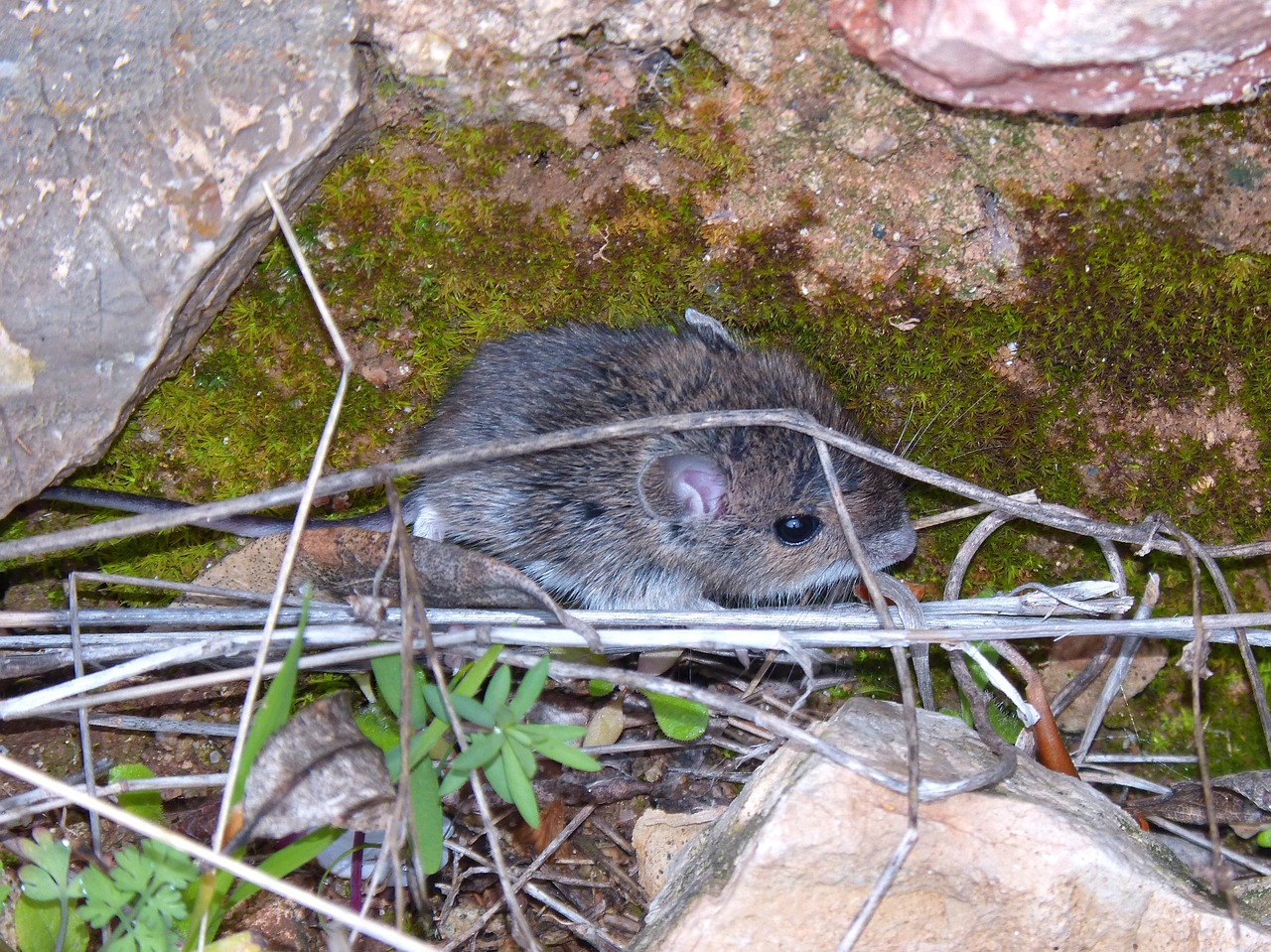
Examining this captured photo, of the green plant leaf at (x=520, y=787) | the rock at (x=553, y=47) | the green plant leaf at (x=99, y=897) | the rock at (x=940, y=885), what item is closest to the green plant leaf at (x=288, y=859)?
the green plant leaf at (x=99, y=897)

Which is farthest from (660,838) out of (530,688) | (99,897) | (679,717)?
(99,897)

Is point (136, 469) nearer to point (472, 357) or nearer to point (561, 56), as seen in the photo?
point (472, 357)

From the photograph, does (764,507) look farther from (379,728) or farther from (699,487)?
(379,728)

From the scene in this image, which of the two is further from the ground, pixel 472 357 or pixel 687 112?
pixel 687 112

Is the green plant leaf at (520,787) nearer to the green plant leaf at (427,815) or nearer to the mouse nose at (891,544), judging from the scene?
the green plant leaf at (427,815)

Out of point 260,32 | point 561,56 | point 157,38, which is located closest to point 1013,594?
point 561,56
